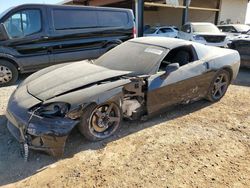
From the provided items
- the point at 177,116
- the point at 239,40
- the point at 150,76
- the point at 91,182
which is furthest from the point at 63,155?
the point at 239,40

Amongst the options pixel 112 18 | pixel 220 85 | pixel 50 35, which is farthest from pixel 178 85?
pixel 112 18

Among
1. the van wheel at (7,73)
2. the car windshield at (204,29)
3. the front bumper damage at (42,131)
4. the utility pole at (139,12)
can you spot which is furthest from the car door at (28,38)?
the utility pole at (139,12)

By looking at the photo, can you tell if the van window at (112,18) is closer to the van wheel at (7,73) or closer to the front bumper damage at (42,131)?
the van wheel at (7,73)

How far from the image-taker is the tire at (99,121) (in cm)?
333

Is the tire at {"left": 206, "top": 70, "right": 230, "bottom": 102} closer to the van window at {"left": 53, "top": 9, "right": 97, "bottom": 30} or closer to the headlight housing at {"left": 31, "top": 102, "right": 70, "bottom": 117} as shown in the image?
the headlight housing at {"left": 31, "top": 102, "right": 70, "bottom": 117}

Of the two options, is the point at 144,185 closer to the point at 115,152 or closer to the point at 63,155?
the point at 115,152

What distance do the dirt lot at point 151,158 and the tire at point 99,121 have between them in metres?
0.12

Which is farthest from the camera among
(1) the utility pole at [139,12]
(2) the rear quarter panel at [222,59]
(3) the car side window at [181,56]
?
(1) the utility pole at [139,12]

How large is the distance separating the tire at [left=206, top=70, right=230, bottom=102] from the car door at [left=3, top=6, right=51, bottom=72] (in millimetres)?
4127

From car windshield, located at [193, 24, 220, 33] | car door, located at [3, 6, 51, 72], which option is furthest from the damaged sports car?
car windshield, located at [193, 24, 220, 33]

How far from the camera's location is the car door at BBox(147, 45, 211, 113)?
3925mm

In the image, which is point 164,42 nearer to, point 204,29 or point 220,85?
point 220,85

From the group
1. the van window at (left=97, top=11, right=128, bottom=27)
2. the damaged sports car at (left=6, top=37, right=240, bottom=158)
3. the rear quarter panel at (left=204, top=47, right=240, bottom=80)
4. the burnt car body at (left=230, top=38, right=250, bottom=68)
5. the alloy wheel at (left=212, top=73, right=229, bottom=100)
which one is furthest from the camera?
the burnt car body at (left=230, top=38, right=250, bottom=68)

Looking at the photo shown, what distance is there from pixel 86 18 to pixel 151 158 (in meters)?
5.11
